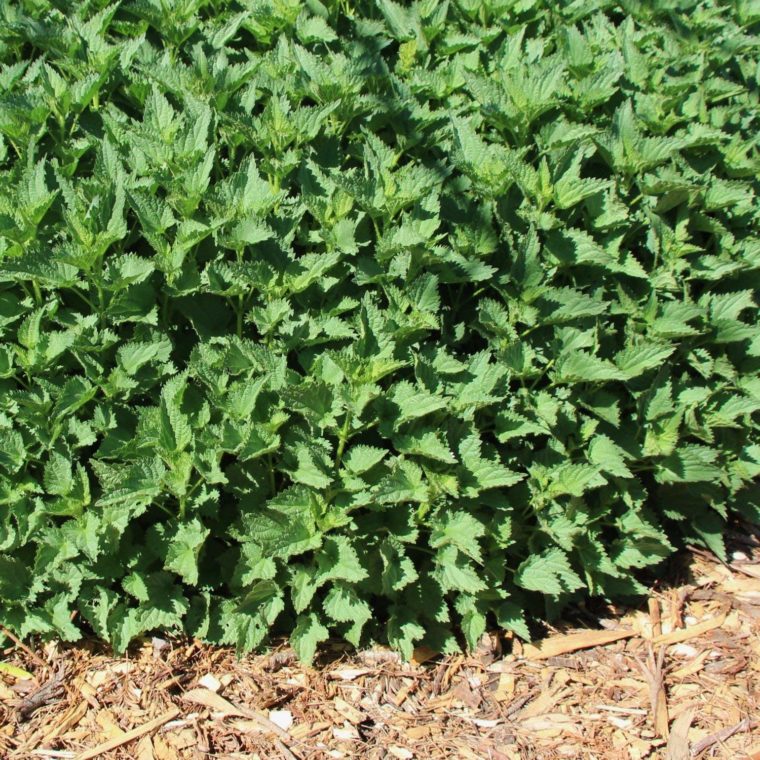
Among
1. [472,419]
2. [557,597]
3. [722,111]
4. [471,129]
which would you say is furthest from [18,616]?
[722,111]

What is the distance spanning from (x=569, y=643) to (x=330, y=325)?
155 centimetres

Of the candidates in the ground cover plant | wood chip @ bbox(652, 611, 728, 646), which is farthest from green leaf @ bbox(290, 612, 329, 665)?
wood chip @ bbox(652, 611, 728, 646)

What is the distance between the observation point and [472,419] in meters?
2.97

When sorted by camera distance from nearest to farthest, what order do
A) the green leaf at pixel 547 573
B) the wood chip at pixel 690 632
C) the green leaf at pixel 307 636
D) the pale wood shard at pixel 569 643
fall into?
the green leaf at pixel 307 636 < the green leaf at pixel 547 573 < the pale wood shard at pixel 569 643 < the wood chip at pixel 690 632

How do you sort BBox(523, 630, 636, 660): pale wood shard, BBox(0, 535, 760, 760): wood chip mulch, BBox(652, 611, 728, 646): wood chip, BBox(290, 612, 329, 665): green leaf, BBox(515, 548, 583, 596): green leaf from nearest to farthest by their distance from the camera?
BBox(0, 535, 760, 760): wood chip mulch < BBox(290, 612, 329, 665): green leaf < BBox(515, 548, 583, 596): green leaf < BBox(523, 630, 636, 660): pale wood shard < BBox(652, 611, 728, 646): wood chip

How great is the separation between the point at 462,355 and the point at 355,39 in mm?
1356

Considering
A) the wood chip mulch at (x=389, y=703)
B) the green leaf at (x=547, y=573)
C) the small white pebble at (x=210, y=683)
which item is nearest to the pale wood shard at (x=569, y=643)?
the wood chip mulch at (x=389, y=703)

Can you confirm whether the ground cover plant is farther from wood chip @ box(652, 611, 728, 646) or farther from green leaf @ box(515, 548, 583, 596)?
wood chip @ box(652, 611, 728, 646)

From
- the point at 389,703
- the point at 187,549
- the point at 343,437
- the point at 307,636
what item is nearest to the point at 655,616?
the point at 389,703

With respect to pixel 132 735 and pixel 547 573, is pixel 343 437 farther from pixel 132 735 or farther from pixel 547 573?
pixel 132 735

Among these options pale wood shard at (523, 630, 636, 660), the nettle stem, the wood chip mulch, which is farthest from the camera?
pale wood shard at (523, 630, 636, 660)

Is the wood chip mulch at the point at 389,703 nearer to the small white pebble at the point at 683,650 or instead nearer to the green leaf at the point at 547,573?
the small white pebble at the point at 683,650

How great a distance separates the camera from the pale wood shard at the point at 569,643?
3414 mm

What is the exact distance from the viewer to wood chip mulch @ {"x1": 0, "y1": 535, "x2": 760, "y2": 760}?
2.96 metres
